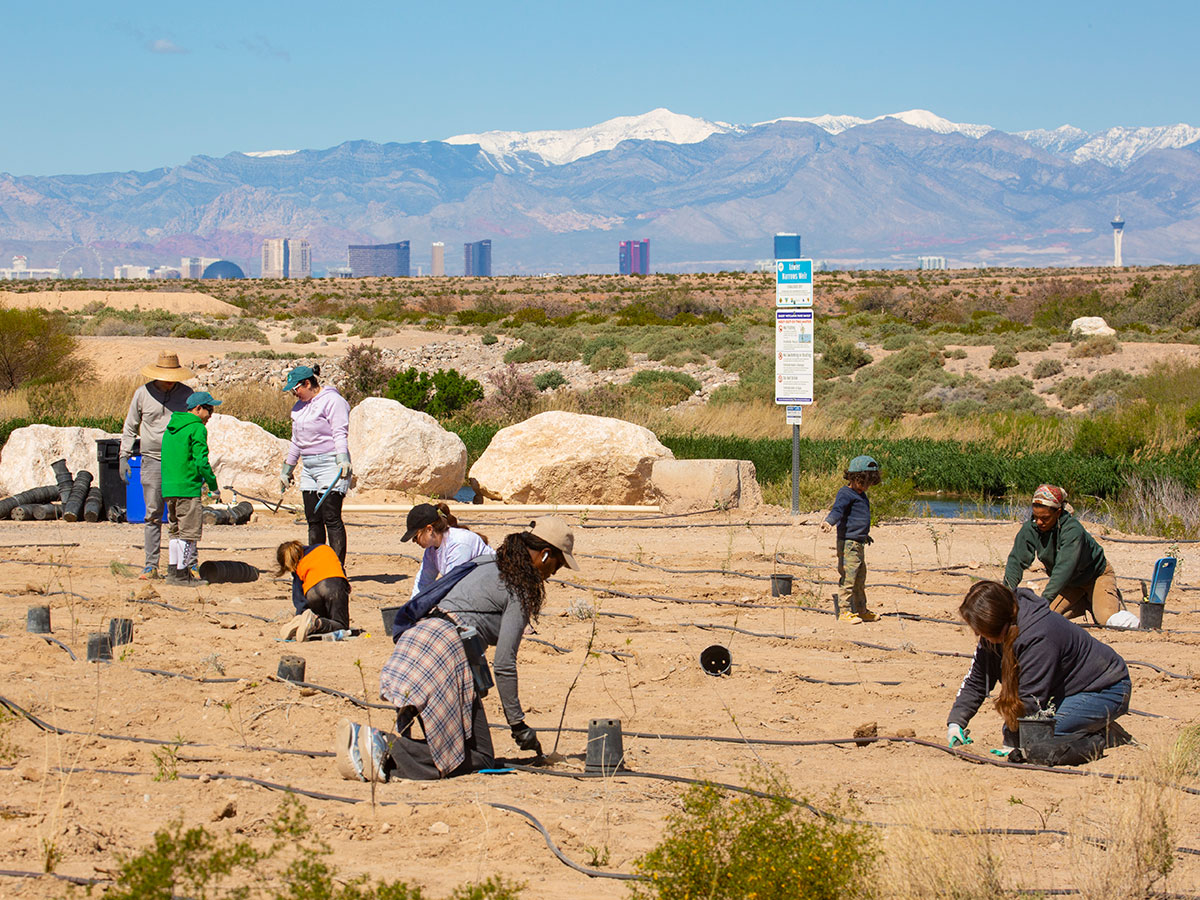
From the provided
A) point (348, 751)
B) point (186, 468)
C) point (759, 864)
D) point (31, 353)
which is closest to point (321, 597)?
point (186, 468)

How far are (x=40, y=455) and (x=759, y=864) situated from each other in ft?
44.2

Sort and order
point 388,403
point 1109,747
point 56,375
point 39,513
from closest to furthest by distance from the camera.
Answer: point 1109,747, point 39,513, point 388,403, point 56,375

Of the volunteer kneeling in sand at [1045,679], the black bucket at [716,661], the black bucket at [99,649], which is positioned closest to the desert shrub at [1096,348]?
the black bucket at [716,661]

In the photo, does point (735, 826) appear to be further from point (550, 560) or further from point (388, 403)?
point (388, 403)

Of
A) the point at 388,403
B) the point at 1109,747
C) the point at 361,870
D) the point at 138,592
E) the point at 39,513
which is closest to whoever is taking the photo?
the point at 361,870

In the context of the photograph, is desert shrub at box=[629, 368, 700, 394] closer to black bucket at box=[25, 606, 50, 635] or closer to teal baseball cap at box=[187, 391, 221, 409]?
teal baseball cap at box=[187, 391, 221, 409]

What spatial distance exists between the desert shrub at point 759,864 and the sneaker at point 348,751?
1.82 metres

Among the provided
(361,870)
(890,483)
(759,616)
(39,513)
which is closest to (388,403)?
(39,513)

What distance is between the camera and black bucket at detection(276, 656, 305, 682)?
6770 mm

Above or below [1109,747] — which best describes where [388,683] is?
above

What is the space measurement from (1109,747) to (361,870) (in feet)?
11.4

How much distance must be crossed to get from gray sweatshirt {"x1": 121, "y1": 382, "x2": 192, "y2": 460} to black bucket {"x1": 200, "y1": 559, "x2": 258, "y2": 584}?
116cm

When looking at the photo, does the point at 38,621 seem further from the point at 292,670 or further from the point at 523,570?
the point at 523,570

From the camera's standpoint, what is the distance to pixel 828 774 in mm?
5492
